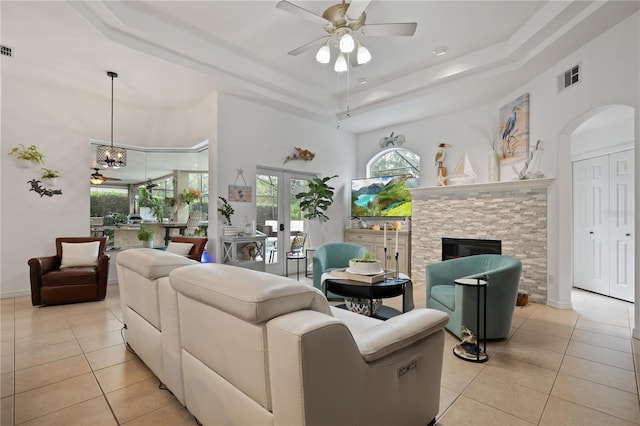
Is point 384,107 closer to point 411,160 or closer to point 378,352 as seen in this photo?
point 411,160

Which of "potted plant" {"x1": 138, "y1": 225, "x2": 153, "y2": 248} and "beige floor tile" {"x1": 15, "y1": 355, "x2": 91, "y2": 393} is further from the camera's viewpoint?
"potted plant" {"x1": 138, "y1": 225, "x2": 153, "y2": 248}

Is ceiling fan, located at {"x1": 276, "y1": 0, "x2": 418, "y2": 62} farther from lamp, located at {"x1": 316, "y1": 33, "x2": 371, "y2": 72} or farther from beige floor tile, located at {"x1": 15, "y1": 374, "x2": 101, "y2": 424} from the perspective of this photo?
beige floor tile, located at {"x1": 15, "y1": 374, "x2": 101, "y2": 424}

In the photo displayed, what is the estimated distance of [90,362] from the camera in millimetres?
2621

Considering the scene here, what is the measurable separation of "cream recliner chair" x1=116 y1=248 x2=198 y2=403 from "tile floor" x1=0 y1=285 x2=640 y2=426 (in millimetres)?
213

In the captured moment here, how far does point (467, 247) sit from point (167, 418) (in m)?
4.81

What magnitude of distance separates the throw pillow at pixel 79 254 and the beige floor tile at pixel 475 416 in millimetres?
4900

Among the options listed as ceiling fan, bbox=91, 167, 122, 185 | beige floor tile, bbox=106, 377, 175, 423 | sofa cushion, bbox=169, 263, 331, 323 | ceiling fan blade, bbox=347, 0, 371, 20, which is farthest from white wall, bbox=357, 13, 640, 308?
ceiling fan, bbox=91, 167, 122, 185

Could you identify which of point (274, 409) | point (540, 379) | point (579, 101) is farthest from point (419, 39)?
point (274, 409)

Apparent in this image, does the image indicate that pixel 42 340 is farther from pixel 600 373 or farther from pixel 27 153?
pixel 600 373

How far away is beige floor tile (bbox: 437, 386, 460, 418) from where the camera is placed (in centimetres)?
201

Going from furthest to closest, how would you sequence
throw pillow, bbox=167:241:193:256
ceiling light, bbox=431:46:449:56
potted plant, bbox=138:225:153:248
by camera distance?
potted plant, bbox=138:225:153:248 → throw pillow, bbox=167:241:193:256 → ceiling light, bbox=431:46:449:56

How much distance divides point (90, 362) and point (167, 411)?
45.3 inches

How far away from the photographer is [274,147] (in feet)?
19.4

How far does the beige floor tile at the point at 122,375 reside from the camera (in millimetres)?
2271
